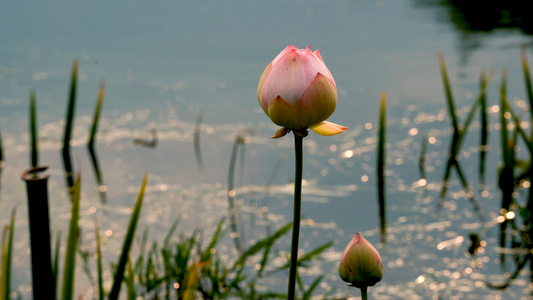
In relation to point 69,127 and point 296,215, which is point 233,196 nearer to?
point 69,127

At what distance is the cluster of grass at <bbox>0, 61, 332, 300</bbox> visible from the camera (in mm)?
697

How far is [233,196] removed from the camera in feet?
6.27

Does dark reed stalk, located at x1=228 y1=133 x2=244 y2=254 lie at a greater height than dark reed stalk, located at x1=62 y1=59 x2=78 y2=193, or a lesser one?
lesser

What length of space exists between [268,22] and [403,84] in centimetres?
109

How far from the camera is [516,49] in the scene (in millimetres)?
3064

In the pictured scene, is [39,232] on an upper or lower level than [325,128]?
lower

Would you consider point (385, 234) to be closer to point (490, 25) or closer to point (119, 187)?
point (119, 187)

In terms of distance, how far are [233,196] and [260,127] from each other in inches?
18.4

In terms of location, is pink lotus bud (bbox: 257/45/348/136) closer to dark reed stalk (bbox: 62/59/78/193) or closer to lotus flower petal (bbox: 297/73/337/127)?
lotus flower petal (bbox: 297/73/337/127)

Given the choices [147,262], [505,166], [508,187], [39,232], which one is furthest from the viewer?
[508,187]

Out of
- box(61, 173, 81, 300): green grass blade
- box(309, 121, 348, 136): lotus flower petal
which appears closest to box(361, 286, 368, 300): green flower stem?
box(309, 121, 348, 136): lotus flower petal

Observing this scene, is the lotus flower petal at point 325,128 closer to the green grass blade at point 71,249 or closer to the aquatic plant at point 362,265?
the aquatic plant at point 362,265

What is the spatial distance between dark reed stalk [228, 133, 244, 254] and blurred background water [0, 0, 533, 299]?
2cm

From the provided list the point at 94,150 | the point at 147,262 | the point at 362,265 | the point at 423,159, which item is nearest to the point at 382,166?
the point at 423,159
